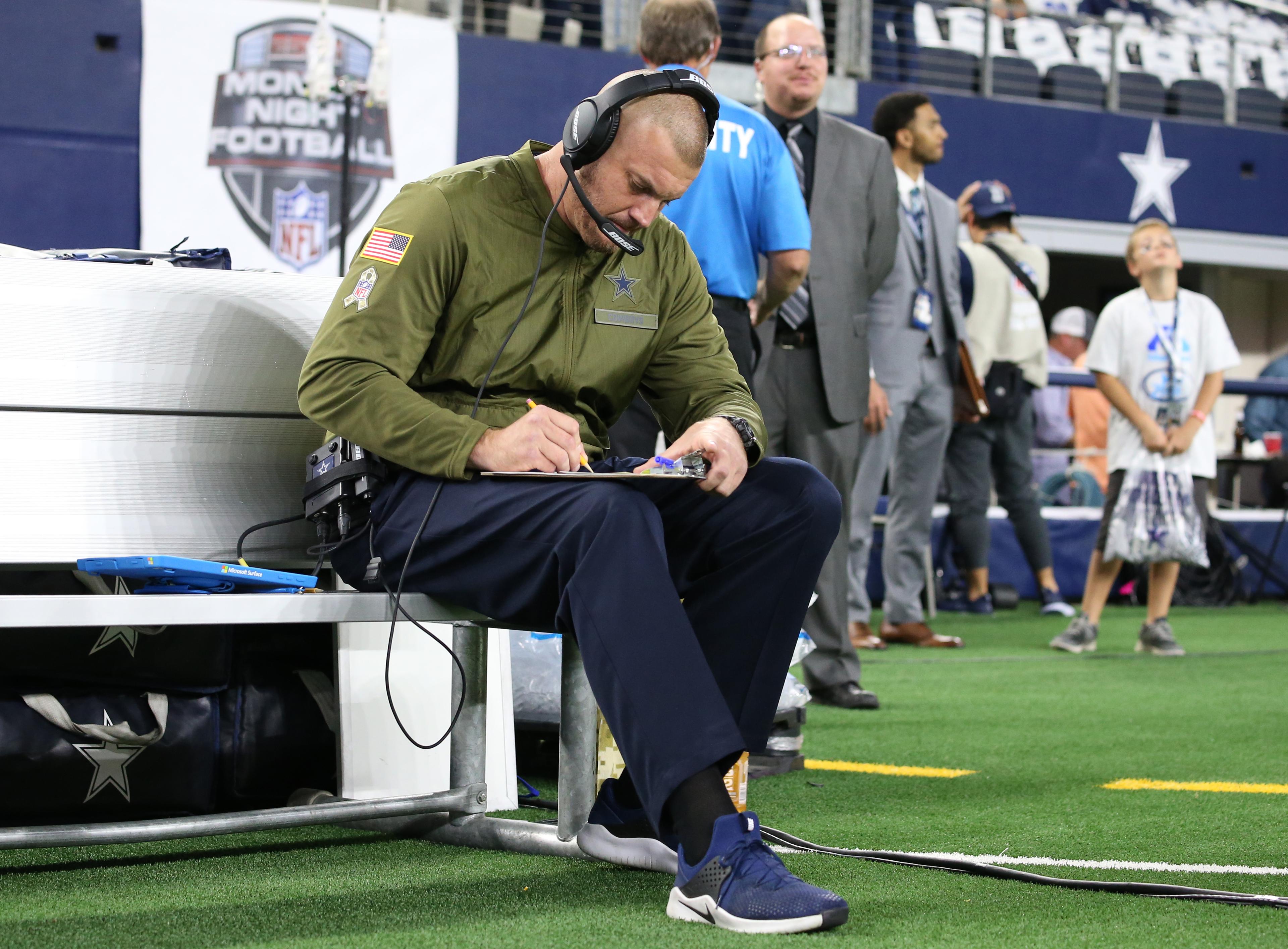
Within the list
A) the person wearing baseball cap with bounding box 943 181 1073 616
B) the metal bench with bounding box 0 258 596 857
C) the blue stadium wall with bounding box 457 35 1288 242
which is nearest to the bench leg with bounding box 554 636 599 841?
the metal bench with bounding box 0 258 596 857

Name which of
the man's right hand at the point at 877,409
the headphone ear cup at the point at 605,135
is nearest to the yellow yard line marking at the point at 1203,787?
the headphone ear cup at the point at 605,135

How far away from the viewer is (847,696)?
3.54 m

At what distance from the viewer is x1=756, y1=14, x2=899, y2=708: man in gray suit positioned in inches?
133

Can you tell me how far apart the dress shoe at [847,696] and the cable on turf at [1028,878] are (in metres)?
1.53

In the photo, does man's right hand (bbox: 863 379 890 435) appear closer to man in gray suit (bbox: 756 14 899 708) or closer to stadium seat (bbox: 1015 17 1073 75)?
man in gray suit (bbox: 756 14 899 708)

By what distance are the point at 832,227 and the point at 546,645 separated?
140 cm

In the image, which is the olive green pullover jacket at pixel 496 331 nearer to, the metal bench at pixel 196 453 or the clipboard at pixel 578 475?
the clipboard at pixel 578 475

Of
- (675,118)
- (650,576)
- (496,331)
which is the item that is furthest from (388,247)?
(650,576)

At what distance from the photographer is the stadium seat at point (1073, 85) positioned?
33.1 ft

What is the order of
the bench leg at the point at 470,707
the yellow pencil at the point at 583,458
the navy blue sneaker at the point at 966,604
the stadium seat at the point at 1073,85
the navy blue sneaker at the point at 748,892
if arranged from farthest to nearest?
the stadium seat at the point at 1073,85
the navy blue sneaker at the point at 966,604
the bench leg at the point at 470,707
the yellow pencil at the point at 583,458
the navy blue sneaker at the point at 748,892

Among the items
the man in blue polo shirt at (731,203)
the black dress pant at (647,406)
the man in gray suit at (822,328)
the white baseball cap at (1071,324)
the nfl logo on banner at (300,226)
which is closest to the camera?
the black dress pant at (647,406)

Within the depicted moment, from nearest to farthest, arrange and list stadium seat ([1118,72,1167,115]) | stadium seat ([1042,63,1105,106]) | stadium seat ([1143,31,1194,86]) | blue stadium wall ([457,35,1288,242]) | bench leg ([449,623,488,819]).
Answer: bench leg ([449,623,488,819]) < blue stadium wall ([457,35,1288,242]) < stadium seat ([1042,63,1105,106]) < stadium seat ([1118,72,1167,115]) < stadium seat ([1143,31,1194,86])

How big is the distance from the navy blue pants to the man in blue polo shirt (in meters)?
1.13

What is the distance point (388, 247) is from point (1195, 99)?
10129 millimetres
